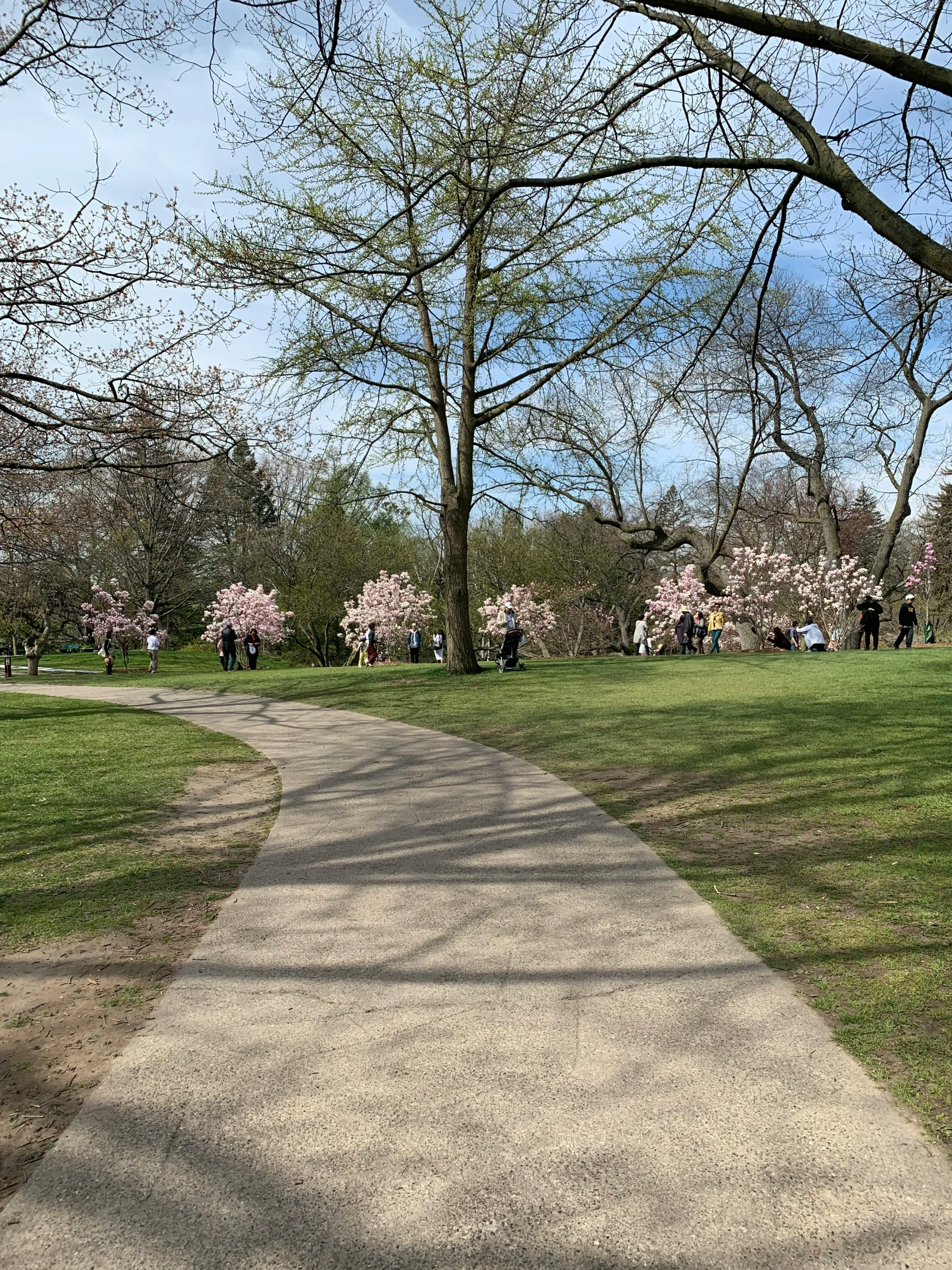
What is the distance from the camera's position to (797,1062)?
290 cm

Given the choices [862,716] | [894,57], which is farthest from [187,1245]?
[862,716]

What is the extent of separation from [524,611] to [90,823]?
35.9 metres

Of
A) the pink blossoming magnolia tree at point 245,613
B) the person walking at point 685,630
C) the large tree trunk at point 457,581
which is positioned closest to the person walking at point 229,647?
the pink blossoming magnolia tree at point 245,613

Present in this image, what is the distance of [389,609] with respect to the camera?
43.3 meters

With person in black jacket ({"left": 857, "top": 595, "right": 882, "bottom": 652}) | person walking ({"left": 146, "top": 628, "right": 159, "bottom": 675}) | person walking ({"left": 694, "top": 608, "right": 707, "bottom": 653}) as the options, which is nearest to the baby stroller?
person in black jacket ({"left": 857, "top": 595, "right": 882, "bottom": 652})

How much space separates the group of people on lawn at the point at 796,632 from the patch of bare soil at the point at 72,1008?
2408 cm

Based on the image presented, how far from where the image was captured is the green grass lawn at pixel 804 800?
11.4 feet

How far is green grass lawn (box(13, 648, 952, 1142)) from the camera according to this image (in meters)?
3.49

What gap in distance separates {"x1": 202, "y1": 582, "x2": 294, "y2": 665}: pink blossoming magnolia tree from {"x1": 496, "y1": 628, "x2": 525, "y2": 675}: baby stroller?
2380cm

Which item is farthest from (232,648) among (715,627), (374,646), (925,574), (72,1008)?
(925,574)

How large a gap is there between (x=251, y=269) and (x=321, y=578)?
39.2 meters

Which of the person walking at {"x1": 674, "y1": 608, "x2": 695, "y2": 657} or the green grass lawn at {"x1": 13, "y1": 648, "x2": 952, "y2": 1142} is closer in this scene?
the green grass lawn at {"x1": 13, "y1": 648, "x2": 952, "y2": 1142}

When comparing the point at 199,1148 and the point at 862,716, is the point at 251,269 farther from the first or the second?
the point at 862,716

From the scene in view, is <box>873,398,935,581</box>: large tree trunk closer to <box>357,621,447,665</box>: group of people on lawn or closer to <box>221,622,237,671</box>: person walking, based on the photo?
<box>357,621,447,665</box>: group of people on lawn
